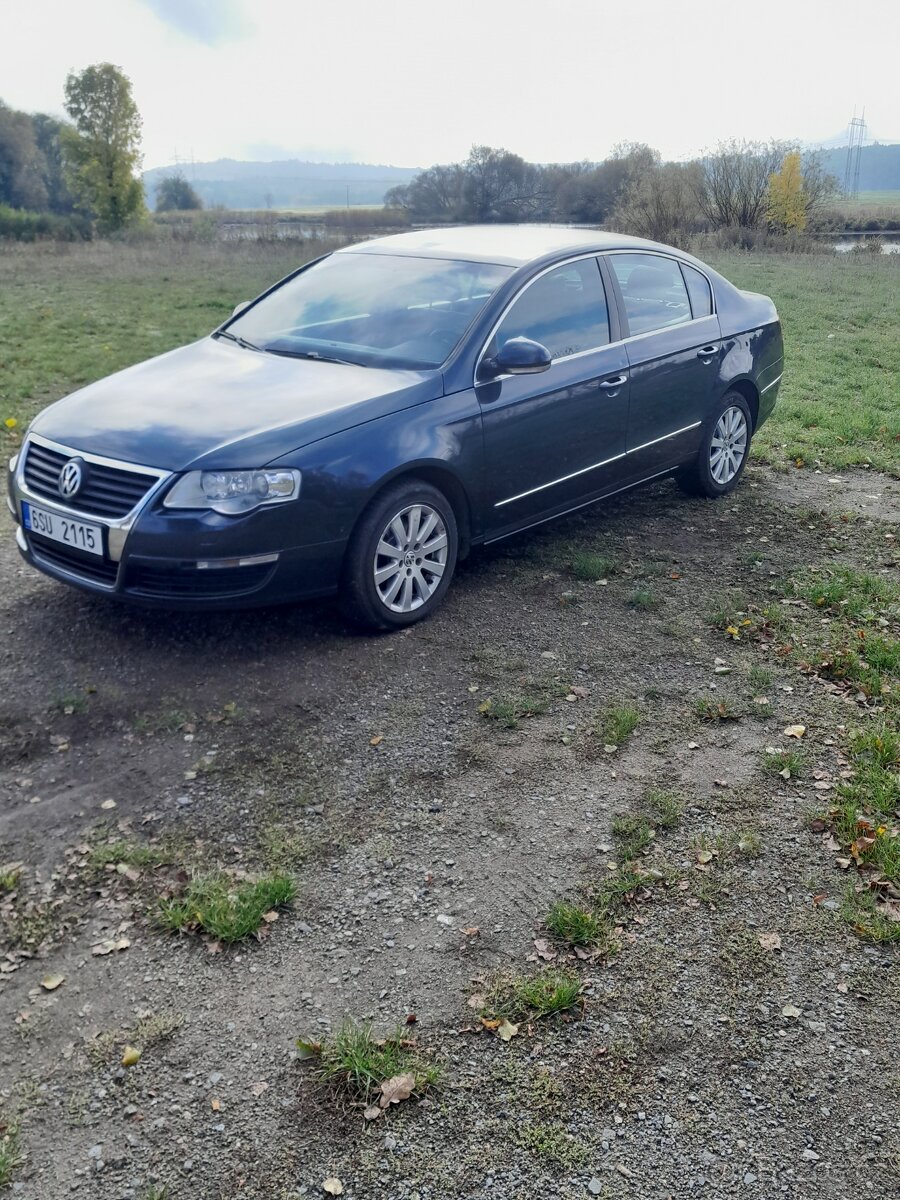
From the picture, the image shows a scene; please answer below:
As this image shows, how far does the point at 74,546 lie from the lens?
15.6 ft

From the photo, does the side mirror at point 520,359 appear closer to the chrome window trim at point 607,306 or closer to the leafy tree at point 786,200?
the chrome window trim at point 607,306

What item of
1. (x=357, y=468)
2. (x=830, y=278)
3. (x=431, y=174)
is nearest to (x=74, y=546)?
(x=357, y=468)

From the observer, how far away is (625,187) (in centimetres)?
3534

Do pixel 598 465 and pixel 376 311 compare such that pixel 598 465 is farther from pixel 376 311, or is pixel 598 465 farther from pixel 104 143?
pixel 104 143

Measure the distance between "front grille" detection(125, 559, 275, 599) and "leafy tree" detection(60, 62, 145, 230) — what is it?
63.8m

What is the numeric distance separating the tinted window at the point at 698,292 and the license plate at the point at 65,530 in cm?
415

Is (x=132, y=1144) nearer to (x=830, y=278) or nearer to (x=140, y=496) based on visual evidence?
(x=140, y=496)

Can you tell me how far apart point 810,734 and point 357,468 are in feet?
7.34

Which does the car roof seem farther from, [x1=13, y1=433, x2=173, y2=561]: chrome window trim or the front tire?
[x1=13, y1=433, x2=173, y2=561]: chrome window trim

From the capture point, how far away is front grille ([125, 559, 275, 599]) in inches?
181

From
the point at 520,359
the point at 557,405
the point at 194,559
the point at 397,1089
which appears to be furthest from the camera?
the point at 557,405

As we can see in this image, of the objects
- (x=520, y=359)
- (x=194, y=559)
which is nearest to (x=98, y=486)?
(x=194, y=559)

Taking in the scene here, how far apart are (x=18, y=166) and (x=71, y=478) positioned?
82.1m

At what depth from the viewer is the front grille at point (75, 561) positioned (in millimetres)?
4707
